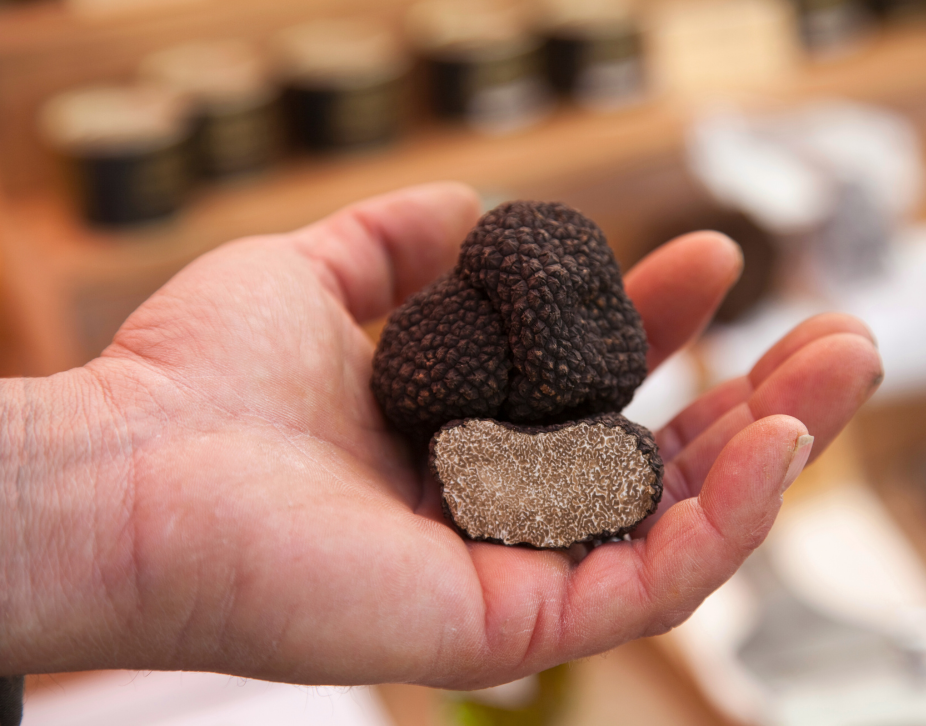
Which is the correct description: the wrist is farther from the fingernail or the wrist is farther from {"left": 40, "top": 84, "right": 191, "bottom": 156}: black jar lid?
{"left": 40, "top": 84, "right": 191, "bottom": 156}: black jar lid

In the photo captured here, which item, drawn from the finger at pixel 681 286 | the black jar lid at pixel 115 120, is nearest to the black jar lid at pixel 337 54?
the black jar lid at pixel 115 120

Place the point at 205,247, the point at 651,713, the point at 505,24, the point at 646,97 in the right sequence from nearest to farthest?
the point at 651,713, the point at 205,247, the point at 505,24, the point at 646,97

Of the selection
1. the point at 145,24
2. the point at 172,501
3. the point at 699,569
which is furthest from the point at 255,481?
the point at 145,24

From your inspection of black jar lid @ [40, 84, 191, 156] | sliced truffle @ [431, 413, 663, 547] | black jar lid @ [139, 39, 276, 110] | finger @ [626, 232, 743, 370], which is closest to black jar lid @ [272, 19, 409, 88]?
black jar lid @ [139, 39, 276, 110]

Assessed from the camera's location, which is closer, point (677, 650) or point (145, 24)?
point (677, 650)

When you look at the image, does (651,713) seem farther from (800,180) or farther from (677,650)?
(800,180)

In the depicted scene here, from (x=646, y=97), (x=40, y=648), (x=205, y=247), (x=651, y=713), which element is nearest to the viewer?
(x=40, y=648)
